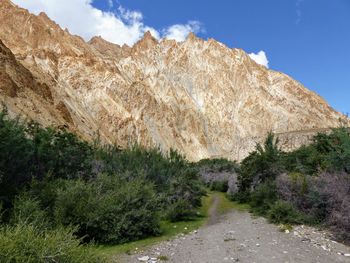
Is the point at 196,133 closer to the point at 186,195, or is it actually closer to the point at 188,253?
the point at 186,195

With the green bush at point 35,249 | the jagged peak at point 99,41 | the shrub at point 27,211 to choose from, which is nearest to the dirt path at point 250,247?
the shrub at point 27,211

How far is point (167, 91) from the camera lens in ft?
404

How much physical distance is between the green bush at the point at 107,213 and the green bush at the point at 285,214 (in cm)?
586

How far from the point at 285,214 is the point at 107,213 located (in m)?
8.70

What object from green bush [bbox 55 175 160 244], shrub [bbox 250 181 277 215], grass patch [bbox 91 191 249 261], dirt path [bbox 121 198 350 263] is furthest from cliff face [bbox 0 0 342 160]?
dirt path [bbox 121 198 350 263]

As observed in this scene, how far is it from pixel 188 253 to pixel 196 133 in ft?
351

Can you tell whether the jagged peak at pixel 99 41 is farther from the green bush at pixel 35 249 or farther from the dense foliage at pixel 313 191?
the green bush at pixel 35 249

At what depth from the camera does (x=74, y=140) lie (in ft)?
98.7

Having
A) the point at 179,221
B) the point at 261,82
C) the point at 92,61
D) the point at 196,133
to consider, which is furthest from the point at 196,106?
the point at 179,221

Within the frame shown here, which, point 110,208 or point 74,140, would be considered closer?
point 110,208

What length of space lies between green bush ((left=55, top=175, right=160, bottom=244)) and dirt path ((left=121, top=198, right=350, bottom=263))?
1.67 m

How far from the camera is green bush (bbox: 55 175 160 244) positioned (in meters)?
14.7

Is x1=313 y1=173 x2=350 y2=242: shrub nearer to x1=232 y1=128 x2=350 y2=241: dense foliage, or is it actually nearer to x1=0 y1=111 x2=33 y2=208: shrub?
x1=232 y1=128 x2=350 y2=241: dense foliage

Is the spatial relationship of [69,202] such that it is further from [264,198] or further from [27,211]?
[264,198]
